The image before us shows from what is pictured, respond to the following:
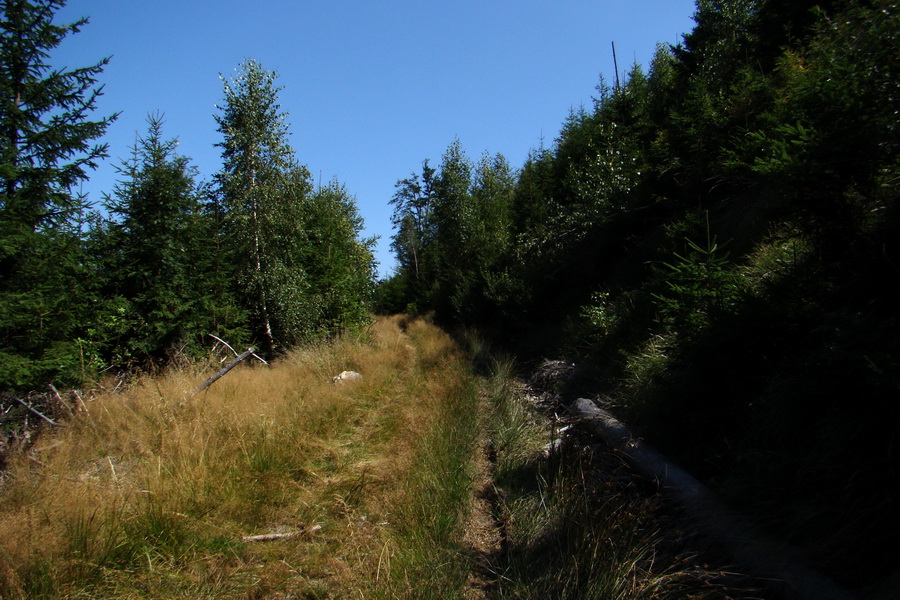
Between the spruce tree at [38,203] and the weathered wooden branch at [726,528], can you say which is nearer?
the weathered wooden branch at [726,528]

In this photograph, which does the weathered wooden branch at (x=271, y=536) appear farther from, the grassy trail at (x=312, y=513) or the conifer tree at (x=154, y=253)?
the conifer tree at (x=154, y=253)

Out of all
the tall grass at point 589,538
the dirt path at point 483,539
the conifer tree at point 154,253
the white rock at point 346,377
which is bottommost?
the dirt path at point 483,539

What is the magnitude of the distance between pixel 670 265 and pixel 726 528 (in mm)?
3039

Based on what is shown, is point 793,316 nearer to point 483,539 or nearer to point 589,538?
point 589,538

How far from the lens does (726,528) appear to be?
2943mm

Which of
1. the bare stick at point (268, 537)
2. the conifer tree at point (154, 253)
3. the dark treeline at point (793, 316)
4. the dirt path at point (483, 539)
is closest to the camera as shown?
the dark treeline at point (793, 316)

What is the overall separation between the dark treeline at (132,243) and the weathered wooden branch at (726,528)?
26.8 feet

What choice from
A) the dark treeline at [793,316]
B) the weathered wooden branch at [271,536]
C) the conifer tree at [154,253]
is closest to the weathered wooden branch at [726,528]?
the dark treeline at [793,316]

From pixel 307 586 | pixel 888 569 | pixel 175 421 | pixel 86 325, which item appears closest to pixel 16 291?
pixel 86 325

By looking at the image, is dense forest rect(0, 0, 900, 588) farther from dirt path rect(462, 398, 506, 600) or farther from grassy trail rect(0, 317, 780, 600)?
dirt path rect(462, 398, 506, 600)

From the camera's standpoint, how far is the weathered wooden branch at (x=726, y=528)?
232 cm

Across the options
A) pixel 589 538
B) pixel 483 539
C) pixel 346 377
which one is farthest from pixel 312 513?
pixel 346 377

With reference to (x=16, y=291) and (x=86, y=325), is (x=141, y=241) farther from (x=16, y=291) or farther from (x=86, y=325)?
(x=16, y=291)

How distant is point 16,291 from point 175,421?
15.4ft
